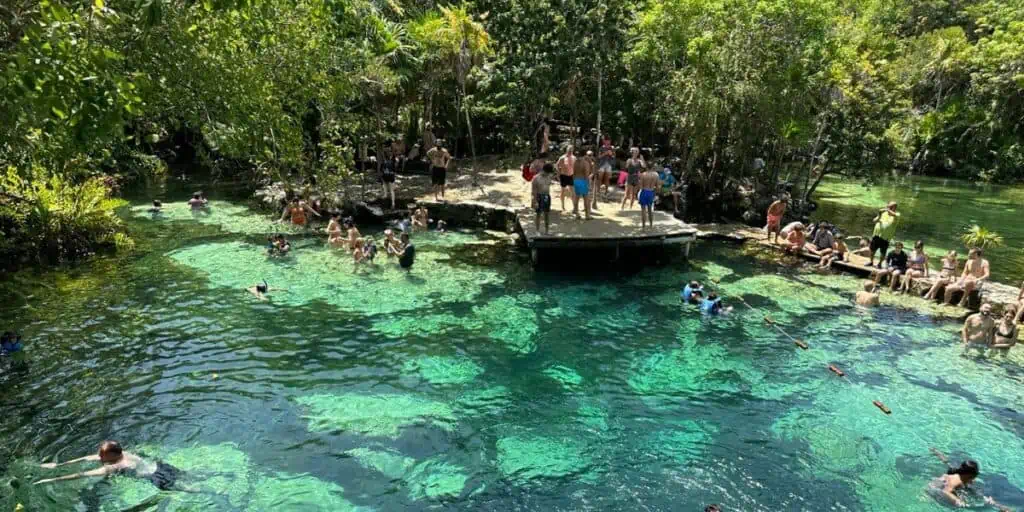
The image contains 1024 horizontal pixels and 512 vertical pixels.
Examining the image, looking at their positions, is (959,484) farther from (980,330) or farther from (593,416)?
(980,330)

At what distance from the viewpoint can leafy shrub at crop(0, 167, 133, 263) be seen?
18.0 metres

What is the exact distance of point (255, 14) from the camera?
11.4 metres

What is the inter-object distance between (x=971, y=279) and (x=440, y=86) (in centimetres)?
2043

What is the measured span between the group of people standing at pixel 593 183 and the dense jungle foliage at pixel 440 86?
2812mm

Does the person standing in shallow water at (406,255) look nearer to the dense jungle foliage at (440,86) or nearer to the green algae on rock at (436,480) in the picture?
the dense jungle foliage at (440,86)

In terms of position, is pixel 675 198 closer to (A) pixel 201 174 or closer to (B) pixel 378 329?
(B) pixel 378 329

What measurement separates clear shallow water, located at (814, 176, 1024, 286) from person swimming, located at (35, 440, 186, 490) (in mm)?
21742

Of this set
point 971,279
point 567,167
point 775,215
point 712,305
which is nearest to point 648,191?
point 567,167

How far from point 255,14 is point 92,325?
7.87 metres

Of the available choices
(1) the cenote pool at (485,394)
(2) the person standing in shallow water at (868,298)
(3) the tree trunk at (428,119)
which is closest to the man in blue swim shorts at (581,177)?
(1) the cenote pool at (485,394)

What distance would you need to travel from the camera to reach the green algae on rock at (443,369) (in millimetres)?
12411

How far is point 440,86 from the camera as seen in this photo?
28.5m

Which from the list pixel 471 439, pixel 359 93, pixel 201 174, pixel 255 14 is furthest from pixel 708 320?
pixel 201 174

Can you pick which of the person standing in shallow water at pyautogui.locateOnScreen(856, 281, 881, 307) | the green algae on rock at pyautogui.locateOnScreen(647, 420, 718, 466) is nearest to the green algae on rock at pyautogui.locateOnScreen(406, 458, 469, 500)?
the green algae on rock at pyautogui.locateOnScreen(647, 420, 718, 466)
